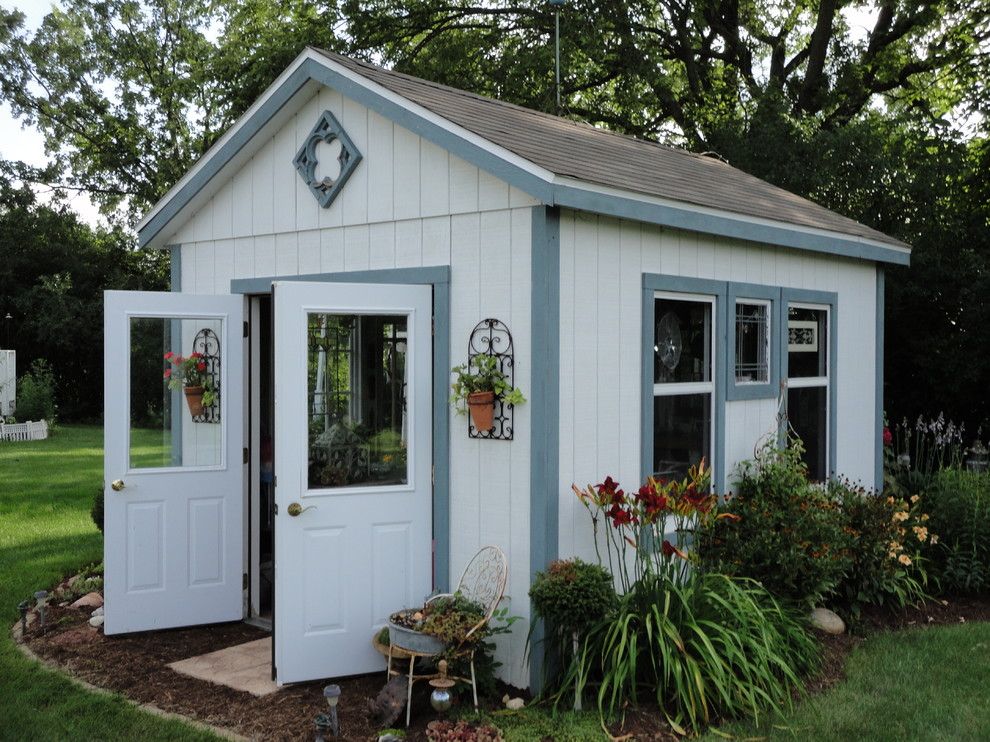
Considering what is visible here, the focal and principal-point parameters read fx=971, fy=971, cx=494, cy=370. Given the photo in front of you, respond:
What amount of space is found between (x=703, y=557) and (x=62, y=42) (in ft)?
71.3

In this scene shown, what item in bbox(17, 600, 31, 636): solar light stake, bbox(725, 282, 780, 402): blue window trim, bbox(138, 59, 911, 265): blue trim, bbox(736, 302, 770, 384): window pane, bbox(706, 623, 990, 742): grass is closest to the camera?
bbox(706, 623, 990, 742): grass

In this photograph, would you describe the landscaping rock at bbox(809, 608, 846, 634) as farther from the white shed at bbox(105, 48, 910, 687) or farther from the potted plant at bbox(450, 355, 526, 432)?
the potted plant at bbox(450, 355, 526, 432)

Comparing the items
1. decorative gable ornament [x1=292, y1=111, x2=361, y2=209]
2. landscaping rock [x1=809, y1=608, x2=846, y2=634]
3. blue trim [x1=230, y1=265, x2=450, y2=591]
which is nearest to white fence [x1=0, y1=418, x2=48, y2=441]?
decorative gable ornament [x1=292, y1=111, x2=361, y2=209]

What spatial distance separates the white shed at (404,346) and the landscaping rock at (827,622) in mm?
1065

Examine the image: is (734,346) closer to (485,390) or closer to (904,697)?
(485,390)

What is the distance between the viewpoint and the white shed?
5258 millimetres

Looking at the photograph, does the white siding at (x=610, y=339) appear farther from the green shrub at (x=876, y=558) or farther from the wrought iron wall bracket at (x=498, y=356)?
the green shrub at (x=876, y=558)

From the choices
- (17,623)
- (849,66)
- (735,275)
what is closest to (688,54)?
(849,66)

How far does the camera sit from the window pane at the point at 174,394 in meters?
6.34

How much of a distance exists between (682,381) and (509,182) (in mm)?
1932

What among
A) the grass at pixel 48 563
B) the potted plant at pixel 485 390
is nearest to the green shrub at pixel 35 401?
the grass at pixel 48 563

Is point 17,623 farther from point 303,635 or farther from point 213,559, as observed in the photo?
point 303,635

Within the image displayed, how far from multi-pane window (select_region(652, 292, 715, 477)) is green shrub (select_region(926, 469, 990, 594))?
88.4 inches

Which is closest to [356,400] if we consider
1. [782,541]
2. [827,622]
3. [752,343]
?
[782,541]
